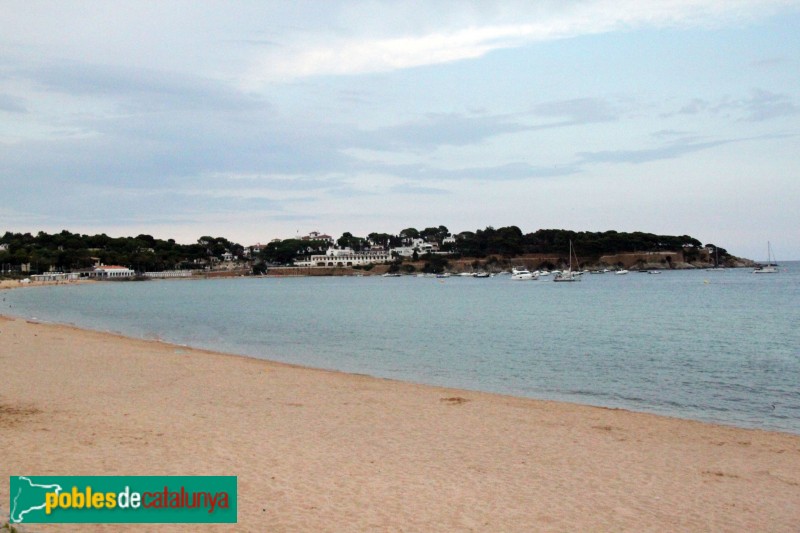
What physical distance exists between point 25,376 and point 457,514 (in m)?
14.3

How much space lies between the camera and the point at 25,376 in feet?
57.6

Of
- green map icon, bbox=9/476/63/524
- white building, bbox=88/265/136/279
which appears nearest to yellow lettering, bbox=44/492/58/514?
green map icon, bbox=9/476/63/524

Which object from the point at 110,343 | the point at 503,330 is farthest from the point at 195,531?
the point at 503,330

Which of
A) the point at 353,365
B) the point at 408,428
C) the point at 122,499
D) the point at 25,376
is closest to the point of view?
the point at 122,499

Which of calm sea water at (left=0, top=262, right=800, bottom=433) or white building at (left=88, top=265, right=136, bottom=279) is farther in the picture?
white building at (left=88, top=265, right=136, bottom=279)

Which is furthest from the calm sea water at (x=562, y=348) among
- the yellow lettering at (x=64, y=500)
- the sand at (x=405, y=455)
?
the yellow lettering at (x=64, y=500)

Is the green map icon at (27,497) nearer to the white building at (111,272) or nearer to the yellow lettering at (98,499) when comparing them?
the yellow lettering at (98,499)

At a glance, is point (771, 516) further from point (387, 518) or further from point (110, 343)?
point (110, 343)

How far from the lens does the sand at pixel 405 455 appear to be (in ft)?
26.2

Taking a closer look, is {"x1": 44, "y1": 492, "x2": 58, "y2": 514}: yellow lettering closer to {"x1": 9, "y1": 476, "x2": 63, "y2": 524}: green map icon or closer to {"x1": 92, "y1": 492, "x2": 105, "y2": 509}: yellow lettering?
{"x1": 9, "y1": 476, "x2": 63, "y2": 524}: green map icon

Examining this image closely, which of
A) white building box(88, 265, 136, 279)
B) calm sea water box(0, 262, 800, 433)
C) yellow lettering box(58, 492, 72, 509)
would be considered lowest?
calm sea water box(0, 262, 800, 433)

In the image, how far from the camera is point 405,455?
1070 cm

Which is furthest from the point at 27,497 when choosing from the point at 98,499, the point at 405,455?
the point at 405,455

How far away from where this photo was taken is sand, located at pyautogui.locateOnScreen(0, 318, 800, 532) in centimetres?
799
